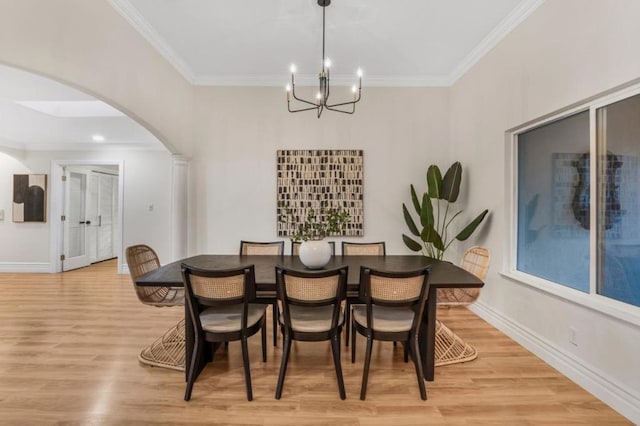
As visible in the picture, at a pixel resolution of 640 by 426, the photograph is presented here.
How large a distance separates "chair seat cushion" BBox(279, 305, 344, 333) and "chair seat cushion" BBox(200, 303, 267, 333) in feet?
0.65

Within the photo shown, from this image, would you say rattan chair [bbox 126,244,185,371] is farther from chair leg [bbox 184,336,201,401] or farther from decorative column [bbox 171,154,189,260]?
decorative column [bbox 171,154,189,260]

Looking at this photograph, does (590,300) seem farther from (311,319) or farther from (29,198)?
(29,198)

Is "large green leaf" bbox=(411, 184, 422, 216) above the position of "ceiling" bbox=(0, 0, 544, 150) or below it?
below

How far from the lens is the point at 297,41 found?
3287 millimetres

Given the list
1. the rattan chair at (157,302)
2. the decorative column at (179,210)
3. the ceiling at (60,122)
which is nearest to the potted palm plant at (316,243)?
the rattan chair at (157,302)

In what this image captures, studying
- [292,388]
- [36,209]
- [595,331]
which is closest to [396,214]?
[595,331]

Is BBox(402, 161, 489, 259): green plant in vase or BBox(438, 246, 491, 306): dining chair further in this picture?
BBox(402, 161, 489, 259): green plant in vase

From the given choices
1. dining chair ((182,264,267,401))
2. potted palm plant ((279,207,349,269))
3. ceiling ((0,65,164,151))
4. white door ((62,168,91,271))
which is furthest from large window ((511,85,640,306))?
white door ((62,168,91,271))

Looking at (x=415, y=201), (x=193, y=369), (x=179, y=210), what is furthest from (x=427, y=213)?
(x=179, y=210)

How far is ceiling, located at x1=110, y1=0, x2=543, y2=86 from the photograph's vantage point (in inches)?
108

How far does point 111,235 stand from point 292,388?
7.10 m

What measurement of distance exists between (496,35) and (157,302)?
4165 mm

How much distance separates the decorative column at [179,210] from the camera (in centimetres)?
409

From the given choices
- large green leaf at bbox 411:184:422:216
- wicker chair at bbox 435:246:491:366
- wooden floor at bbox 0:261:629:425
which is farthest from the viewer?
large green leaf at bbox 411:184:422:216
